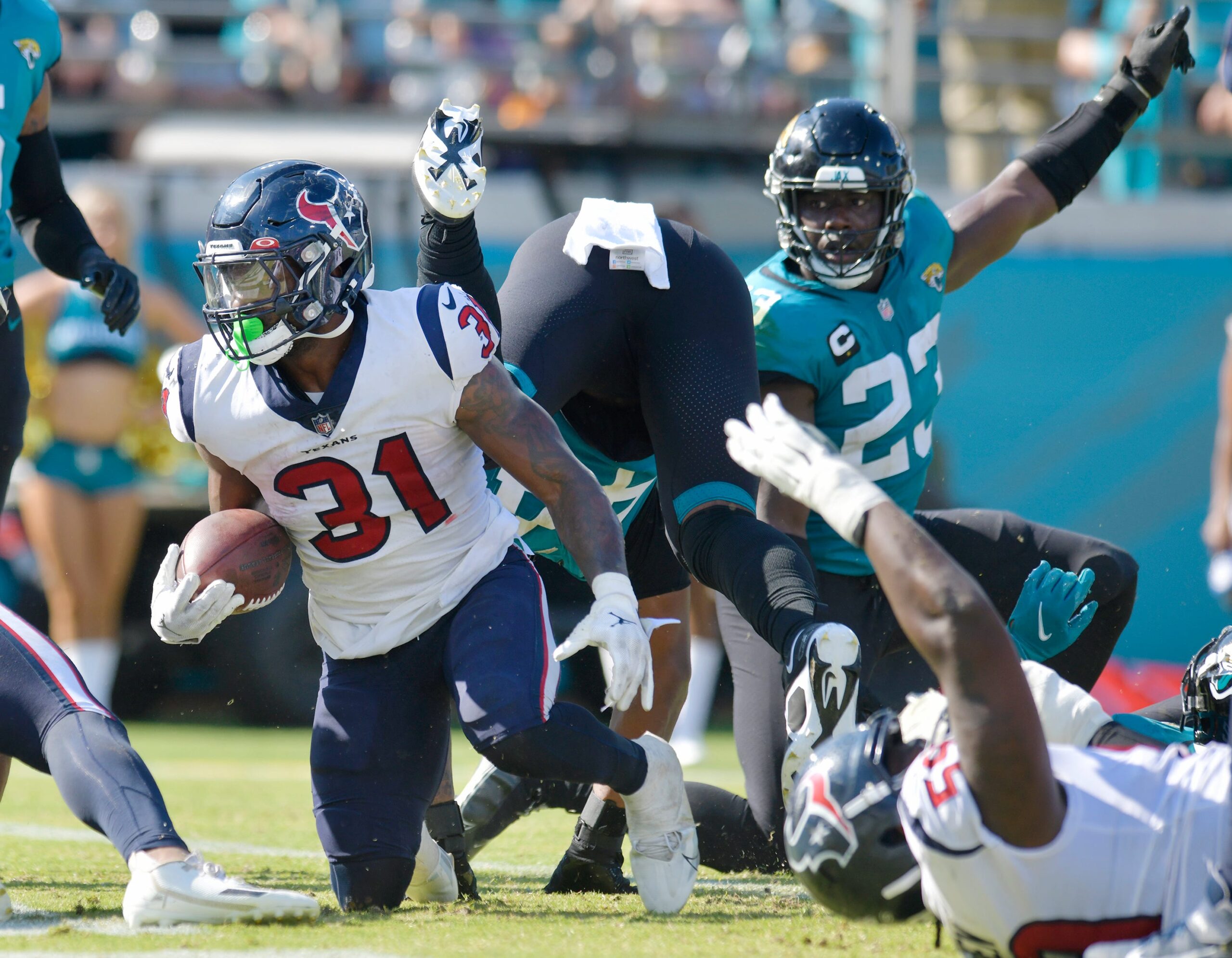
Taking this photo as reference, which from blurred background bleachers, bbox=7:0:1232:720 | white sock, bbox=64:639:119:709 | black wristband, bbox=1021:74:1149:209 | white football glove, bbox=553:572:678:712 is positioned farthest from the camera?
blurred background bleachers, bbox=7:0:1232:720

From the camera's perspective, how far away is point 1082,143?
4.45m

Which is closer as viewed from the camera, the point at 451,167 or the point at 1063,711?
the point at 1063,711

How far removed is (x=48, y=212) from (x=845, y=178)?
2.20m

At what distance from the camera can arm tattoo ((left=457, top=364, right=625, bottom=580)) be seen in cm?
319

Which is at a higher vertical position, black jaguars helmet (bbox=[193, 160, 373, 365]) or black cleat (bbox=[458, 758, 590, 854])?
black jaguars helmet (bbox=[193, 160, 373, 365])

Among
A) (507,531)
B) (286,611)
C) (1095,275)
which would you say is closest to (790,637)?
(507,531)

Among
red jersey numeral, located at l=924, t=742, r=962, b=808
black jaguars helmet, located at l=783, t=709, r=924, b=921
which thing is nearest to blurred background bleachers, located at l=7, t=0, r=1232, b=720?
black jaguars helmet, located at l=783, t=709, r=924, b=921

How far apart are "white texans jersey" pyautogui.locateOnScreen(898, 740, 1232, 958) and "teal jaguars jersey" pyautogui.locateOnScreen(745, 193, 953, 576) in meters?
1.76

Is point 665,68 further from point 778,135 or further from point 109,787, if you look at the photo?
point 109,787

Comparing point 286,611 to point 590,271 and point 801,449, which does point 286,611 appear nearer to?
point 590,271

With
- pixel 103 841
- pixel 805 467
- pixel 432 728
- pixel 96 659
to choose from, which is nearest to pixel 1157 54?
pixel 805 467

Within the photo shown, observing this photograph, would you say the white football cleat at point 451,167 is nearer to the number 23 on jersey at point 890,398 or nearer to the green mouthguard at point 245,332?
the green mouthguard at point 245,332

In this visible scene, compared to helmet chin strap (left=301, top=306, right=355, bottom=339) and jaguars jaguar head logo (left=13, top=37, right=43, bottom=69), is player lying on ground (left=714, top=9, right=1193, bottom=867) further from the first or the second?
jaguars jaguar head logo (left=13, top=37, right=43, bottom=69)

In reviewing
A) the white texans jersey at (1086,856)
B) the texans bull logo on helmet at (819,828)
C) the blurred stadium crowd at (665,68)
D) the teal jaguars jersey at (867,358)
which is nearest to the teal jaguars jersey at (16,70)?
the teal jaguars jersey at (867,358)
